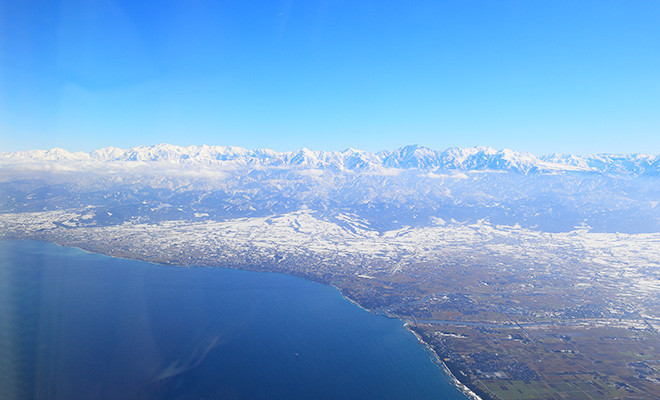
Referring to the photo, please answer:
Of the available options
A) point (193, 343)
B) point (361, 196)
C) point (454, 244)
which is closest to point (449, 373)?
point (193, 343)

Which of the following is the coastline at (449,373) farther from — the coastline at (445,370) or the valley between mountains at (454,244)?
the valley between mountains at (454,244)

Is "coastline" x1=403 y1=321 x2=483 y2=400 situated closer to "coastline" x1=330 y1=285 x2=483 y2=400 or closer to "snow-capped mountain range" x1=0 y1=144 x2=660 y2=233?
"coastline" x1=330 y1=285 x2=483 y2=400

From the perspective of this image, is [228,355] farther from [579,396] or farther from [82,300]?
[579,396]

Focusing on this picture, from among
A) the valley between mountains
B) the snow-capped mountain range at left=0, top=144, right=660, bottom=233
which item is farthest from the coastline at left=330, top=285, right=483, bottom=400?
the snow-capped mountain range at left=0, top=144, right=660, bottom=233

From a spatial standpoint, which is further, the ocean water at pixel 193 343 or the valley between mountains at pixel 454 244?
the valley between mountains at pixel 454 244

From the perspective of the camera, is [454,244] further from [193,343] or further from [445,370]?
[193,343]

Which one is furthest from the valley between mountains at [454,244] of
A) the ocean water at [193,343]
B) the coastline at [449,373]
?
the ocean water at [193,343]

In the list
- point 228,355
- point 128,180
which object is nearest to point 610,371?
point 228,355

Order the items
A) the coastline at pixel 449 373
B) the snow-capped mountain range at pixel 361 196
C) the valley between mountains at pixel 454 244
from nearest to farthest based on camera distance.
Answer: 1. the coastline at pixel 449 373
2. the valley between mountains at pixel 454 244
3. the snow-capped mountain range at pixel 361 196
